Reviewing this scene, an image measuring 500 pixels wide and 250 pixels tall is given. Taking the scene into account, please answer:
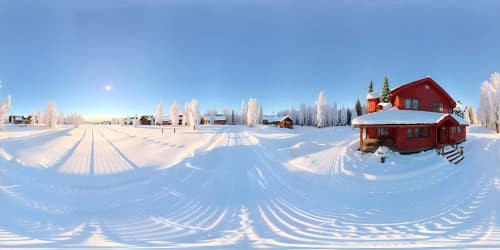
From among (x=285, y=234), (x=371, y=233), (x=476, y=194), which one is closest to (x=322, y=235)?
(x=285, y=234)

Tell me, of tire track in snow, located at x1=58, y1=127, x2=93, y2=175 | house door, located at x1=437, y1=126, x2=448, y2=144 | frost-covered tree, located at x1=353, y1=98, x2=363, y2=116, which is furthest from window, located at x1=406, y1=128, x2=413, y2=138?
frost-covered tree, located at x1=353, y1=98, x2=363, y2=116

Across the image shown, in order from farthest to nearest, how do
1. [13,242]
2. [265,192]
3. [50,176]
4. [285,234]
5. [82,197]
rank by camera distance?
[50,176], [265,192], [82,197], [285,234], [13,242]

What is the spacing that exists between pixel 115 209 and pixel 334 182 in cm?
917

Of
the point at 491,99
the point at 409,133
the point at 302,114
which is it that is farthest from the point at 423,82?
the point at 302,114

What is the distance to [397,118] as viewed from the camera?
15633 mm

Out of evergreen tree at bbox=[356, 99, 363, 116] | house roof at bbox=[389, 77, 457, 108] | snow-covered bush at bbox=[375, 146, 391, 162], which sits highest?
evergreen tree at bbox=[356, 99, 363, 116]

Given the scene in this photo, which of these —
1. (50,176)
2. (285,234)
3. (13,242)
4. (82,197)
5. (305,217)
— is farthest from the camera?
(50,176)

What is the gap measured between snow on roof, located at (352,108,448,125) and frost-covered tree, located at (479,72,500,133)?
19061 mm

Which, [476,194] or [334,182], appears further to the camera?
[334,182]

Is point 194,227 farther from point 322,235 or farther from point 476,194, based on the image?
point 476,194

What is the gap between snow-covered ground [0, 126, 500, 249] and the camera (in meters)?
5.50

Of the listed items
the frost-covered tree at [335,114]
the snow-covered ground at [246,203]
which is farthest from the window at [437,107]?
the frost-covered tree at [335,114]

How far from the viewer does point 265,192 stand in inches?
342

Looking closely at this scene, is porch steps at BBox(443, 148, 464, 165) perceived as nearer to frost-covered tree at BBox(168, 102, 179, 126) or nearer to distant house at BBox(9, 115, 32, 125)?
frost-covered tree at BBox(168, 102, 179, 126)
